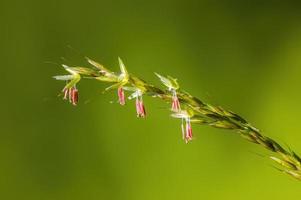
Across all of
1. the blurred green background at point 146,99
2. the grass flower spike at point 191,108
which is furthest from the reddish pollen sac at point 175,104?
the blurred green background at point 146,99

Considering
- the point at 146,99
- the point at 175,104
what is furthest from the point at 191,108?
Result: the point at 146,99

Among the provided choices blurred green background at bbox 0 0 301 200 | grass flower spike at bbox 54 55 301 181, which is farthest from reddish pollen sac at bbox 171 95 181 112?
blurred green background at bbox 0 0 301 200

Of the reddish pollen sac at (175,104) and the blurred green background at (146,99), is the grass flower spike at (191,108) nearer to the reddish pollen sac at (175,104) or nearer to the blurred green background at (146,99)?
the reddish pollen sac at (175,104)

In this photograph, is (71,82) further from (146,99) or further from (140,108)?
(146,99)

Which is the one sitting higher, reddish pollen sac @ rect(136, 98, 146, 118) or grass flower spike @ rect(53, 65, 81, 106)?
grass flower spike @ rect(53, 65, 81, 106)

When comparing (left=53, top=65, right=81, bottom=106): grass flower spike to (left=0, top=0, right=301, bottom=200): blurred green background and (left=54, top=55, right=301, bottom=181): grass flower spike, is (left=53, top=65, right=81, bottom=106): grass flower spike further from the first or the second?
(left=0, top=0, right=301, bottom=200): blurred green background

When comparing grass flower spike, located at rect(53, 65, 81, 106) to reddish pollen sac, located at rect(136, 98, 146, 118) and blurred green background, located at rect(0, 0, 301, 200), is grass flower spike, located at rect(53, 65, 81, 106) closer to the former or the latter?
reddish pollen sac, located at rect(136, 98, 146, 118)

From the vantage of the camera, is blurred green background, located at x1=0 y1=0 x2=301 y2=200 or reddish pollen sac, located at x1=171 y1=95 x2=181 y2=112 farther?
blurred green background, located at x1=0 y1=0 x2=301 y2=200

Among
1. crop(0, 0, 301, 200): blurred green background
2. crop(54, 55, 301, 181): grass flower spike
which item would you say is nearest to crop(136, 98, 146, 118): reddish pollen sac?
crop(54, 55, 301, 181): grass flower spike

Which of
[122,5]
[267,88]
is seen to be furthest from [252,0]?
[122,5]
